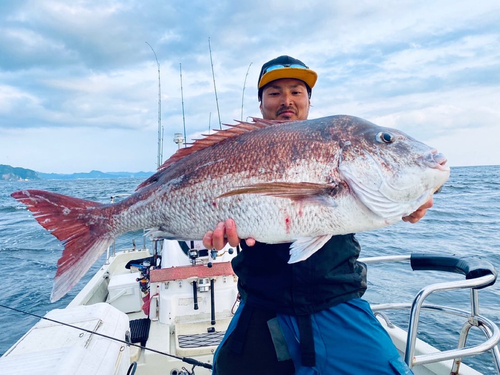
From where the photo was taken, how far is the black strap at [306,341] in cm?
183

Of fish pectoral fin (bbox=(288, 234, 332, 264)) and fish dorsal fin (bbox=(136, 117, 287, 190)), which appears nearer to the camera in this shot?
fish pectoral fin (bbox=(288, 234, 332, 264))

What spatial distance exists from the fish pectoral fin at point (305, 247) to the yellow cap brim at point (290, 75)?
4.30 feet

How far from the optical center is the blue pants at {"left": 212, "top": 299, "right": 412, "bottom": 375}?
5.96 feet

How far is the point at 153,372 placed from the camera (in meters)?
3.58

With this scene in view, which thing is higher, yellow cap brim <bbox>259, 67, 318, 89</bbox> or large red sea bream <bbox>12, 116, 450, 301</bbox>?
yellow cap brim <bbox>259, 67, 318, 89</bbox>

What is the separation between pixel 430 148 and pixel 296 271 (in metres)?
1.05

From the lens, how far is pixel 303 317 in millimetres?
1888

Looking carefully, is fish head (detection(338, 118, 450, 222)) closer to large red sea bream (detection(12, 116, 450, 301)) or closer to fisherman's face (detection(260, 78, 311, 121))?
large red sea bream (detection(12, 116, 450, 301))

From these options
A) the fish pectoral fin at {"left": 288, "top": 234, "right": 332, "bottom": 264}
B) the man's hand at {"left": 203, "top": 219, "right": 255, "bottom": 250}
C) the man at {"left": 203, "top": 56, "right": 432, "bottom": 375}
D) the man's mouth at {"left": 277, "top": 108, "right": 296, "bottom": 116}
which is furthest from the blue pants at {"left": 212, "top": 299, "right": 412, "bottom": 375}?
the man's mouth at {"left": 277, "top": 108, "right": 296, "bottom": 116}

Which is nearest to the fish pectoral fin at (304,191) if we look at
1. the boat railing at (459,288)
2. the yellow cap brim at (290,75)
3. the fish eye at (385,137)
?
the fish eye at (385,137)

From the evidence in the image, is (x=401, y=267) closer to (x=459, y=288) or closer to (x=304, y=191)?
(x=459, y=288)

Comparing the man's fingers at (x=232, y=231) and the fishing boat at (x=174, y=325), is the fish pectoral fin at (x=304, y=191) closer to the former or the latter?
the man's fingers at (x=232, y=231)

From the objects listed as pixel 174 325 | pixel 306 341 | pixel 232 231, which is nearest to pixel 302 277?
pixel 306 341

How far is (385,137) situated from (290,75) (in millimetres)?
933
